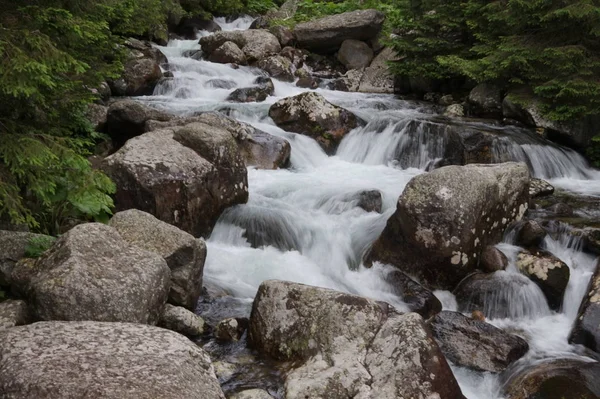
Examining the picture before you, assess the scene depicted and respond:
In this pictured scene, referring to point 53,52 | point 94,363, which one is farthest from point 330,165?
point 94,363

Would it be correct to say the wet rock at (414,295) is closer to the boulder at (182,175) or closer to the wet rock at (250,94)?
the boulder at (182,175)

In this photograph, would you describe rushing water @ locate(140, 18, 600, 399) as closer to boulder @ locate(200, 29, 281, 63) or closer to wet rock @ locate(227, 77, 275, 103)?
wet rock @ locate(227, 77, 275, 103)

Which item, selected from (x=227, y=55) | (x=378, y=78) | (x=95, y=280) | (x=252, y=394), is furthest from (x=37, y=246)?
(x=378, y=78)

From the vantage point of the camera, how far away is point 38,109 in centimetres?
579

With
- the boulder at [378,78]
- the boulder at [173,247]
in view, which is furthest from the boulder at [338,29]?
the boulder at [173,247]

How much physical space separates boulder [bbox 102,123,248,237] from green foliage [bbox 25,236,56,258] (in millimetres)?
1938

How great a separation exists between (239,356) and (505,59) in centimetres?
1050

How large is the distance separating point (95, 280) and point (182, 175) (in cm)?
323

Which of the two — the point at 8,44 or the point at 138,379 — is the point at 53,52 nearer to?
the point at 8,44

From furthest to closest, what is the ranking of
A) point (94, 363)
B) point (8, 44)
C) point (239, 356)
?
point (239, 356) < point (8, 44) < point (94, 363)

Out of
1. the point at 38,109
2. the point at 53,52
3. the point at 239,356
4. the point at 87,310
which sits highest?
the point at 53,52

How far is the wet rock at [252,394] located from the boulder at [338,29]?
17.7 metres

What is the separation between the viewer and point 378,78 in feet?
61.8

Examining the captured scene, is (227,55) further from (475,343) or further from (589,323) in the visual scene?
(589,323)
